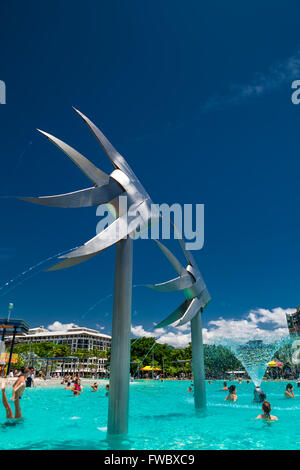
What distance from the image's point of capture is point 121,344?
672 centimetres

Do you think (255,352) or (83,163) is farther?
(255,352)

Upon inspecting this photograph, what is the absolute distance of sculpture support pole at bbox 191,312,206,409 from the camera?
38.7 ft

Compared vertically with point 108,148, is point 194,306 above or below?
below

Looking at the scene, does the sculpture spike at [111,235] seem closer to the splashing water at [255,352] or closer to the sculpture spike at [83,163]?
the sculpture spike at [83,163]

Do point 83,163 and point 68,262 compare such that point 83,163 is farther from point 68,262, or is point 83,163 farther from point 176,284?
point 176,284

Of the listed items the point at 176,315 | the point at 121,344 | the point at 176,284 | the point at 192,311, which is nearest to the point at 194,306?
the point at 192,311

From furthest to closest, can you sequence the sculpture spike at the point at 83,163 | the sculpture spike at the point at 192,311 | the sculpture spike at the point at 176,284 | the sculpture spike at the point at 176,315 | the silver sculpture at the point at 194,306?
the silver sculpture at the point at 194,306 < the sculpture spike at the point at 176,315 < the sculpture spike at the point at 192,311 < the sculpture spike at the point at 176,284 < the sculpture spike at the point at 83,163

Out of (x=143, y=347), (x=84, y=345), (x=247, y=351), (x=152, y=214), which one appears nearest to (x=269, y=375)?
(x=143, y=347)

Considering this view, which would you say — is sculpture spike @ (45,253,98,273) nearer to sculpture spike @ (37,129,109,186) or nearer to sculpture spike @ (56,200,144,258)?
sculpture spike @ (56,200,144,258)

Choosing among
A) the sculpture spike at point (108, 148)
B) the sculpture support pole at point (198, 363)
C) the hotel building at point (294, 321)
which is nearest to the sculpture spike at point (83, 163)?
the sculpture spike at point (108, 148)

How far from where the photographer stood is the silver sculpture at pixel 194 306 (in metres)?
10.9

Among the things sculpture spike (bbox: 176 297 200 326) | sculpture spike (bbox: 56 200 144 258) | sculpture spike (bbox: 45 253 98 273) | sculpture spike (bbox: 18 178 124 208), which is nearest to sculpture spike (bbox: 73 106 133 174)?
sculpture spike (bbox: 18 178 124 208)

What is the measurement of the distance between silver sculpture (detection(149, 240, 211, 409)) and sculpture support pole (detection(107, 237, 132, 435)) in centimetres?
321

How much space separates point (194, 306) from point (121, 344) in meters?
5.11
